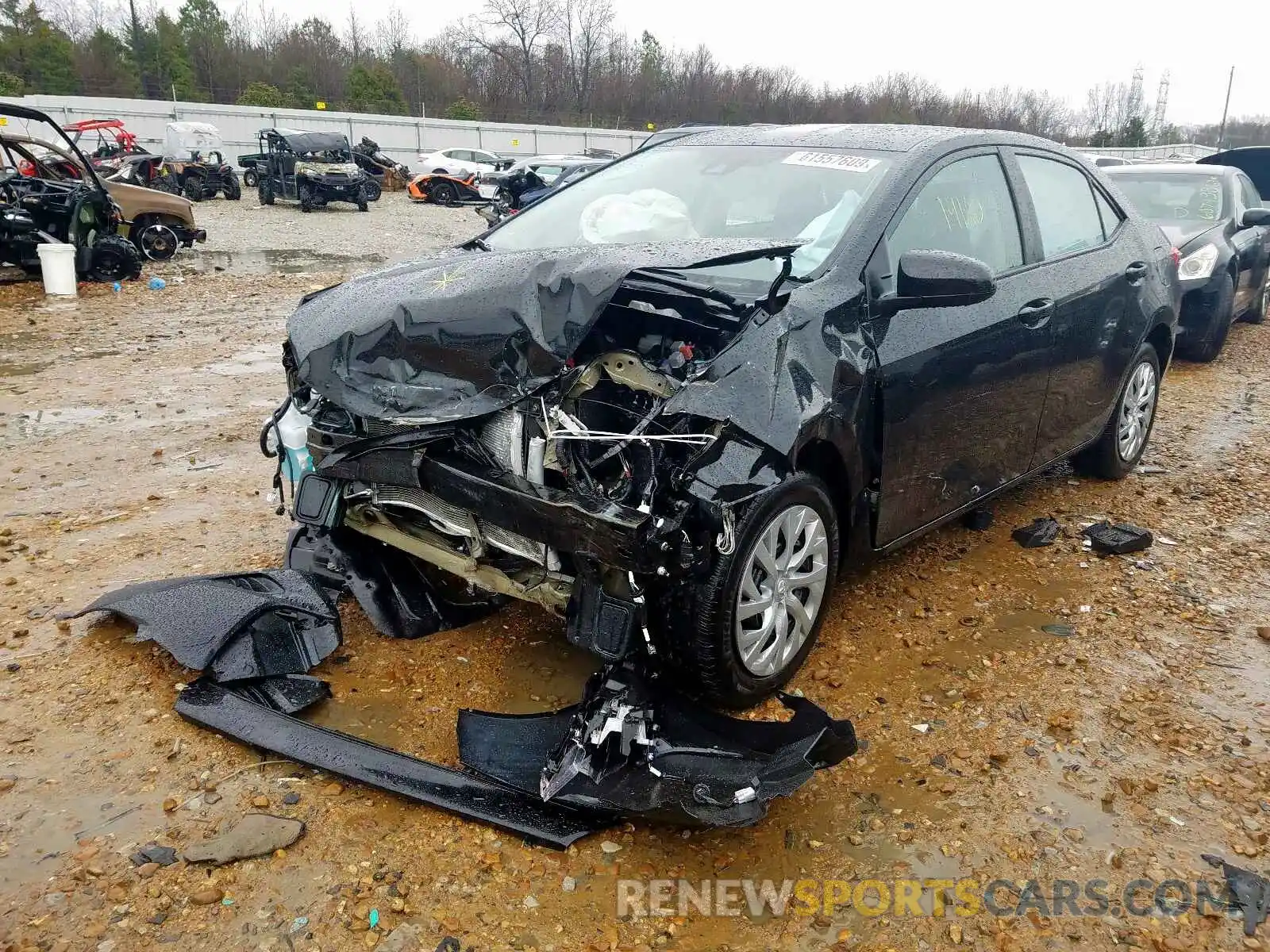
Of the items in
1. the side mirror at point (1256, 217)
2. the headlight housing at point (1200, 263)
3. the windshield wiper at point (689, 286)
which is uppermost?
the side mirror at point (1256, 217)

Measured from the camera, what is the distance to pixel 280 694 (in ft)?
10.3

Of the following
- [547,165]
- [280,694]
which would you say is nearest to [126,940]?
[280,694]

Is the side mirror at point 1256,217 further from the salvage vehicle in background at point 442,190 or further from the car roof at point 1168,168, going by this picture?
the salvage vehicle in background at point 442,190

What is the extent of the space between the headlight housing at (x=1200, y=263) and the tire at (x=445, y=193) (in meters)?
24.0

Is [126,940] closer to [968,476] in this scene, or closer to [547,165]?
[968,476]

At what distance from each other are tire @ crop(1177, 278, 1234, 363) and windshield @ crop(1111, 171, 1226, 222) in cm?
78

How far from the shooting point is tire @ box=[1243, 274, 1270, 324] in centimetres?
1062

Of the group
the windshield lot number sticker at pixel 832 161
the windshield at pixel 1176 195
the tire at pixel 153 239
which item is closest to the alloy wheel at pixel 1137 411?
the windshield lot number sticker at pixel 832 161

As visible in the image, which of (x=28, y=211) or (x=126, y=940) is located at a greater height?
(x=28, y=211)

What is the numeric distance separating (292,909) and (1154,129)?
268 ft

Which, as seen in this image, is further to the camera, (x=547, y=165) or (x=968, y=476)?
(x=547, y=165)

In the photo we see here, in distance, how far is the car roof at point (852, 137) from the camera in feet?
12.9

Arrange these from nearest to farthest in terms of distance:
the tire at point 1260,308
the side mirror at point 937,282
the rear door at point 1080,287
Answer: the side mirror at point 937,282
the rear door at point 1080,287
the tire at point 1260,308

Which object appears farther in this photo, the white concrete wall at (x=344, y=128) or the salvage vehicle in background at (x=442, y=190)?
the white concrete wall at (x=344, y=128)
